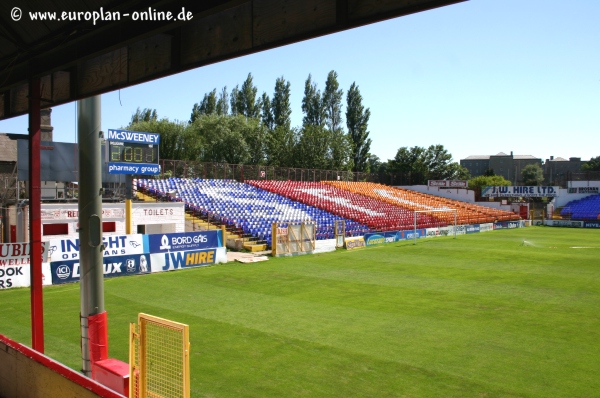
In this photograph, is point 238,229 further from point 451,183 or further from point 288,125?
point 288,125

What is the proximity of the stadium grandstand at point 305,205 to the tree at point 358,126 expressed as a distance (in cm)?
2051

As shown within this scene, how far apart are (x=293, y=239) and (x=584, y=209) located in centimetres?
4262

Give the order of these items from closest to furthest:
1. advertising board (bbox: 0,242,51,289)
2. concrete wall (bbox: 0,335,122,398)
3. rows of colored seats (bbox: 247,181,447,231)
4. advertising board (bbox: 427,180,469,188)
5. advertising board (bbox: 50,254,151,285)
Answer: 1. concrete wall (bbox: 0,335,122,398)
2. advertising board (bbox: 0,242,51,289)
3. advertising board (bbox: 50,254,151,285)
4. rows of colored seats (bbox: 247,181,447,231)
5. advertising board (bbox: 427,180,469,188)

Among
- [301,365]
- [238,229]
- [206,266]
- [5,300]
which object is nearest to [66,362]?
[301,365]

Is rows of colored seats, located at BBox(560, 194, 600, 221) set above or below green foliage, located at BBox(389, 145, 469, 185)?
below

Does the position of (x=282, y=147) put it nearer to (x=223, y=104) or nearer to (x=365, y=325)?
(x=223, y=104)

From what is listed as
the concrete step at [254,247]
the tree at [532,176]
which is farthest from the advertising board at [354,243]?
the tree at [532,176]

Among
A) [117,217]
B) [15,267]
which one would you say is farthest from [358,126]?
[15,267]

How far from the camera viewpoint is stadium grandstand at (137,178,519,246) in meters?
32.8

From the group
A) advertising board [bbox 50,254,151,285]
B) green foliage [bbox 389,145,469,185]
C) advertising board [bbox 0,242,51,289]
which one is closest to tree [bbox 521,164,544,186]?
green foliage [bbox 389,145,469,185]

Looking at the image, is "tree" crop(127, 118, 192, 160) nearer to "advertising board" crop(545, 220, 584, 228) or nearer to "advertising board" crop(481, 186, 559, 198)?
"advertising board" crop(481, 186, 559, 198)

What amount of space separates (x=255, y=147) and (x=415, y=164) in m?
24.3

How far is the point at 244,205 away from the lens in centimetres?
3584

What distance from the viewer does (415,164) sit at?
74.9 meters
